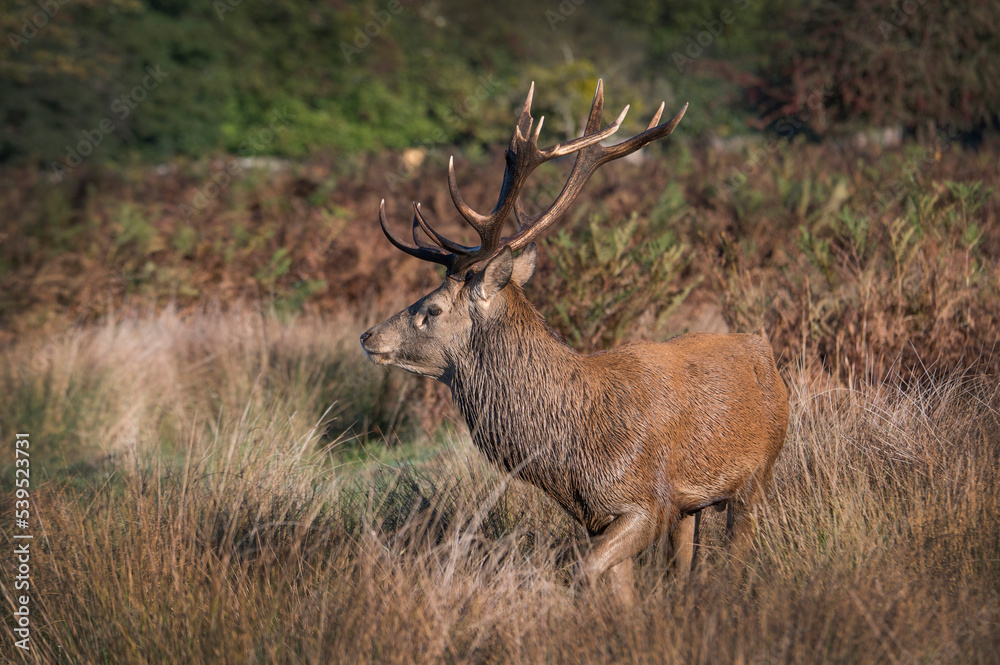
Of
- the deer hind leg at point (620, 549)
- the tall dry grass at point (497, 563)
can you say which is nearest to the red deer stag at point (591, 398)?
the deer hind leg at point (620, 549)

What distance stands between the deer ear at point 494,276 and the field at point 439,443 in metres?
0.96

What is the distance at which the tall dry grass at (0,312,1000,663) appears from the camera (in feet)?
9.70

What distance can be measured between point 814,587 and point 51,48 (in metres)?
21.6

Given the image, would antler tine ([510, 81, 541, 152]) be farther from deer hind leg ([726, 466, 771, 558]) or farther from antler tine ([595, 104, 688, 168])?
deer hind leg ([726, 466, 771, 558])

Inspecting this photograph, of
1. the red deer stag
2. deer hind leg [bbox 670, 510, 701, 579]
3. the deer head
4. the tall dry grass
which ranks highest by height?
the deer head

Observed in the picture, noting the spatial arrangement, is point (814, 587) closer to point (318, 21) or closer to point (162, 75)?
point (162, 75)

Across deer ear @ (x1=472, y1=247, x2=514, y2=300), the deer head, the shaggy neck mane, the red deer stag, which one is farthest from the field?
deer ear @ (x1=472, y1=247, x2=514, y2=300)

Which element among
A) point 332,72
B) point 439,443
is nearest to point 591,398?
point 439,443

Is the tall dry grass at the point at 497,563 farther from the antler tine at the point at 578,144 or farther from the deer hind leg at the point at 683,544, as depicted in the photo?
the antler tine at the point at 578,144

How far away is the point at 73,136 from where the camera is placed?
22047 mm

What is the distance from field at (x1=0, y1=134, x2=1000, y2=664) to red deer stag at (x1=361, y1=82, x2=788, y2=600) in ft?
0.86

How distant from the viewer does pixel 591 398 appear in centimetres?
382

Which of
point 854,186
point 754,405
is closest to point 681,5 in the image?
point 854,186

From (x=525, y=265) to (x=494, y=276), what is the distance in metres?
0.40
